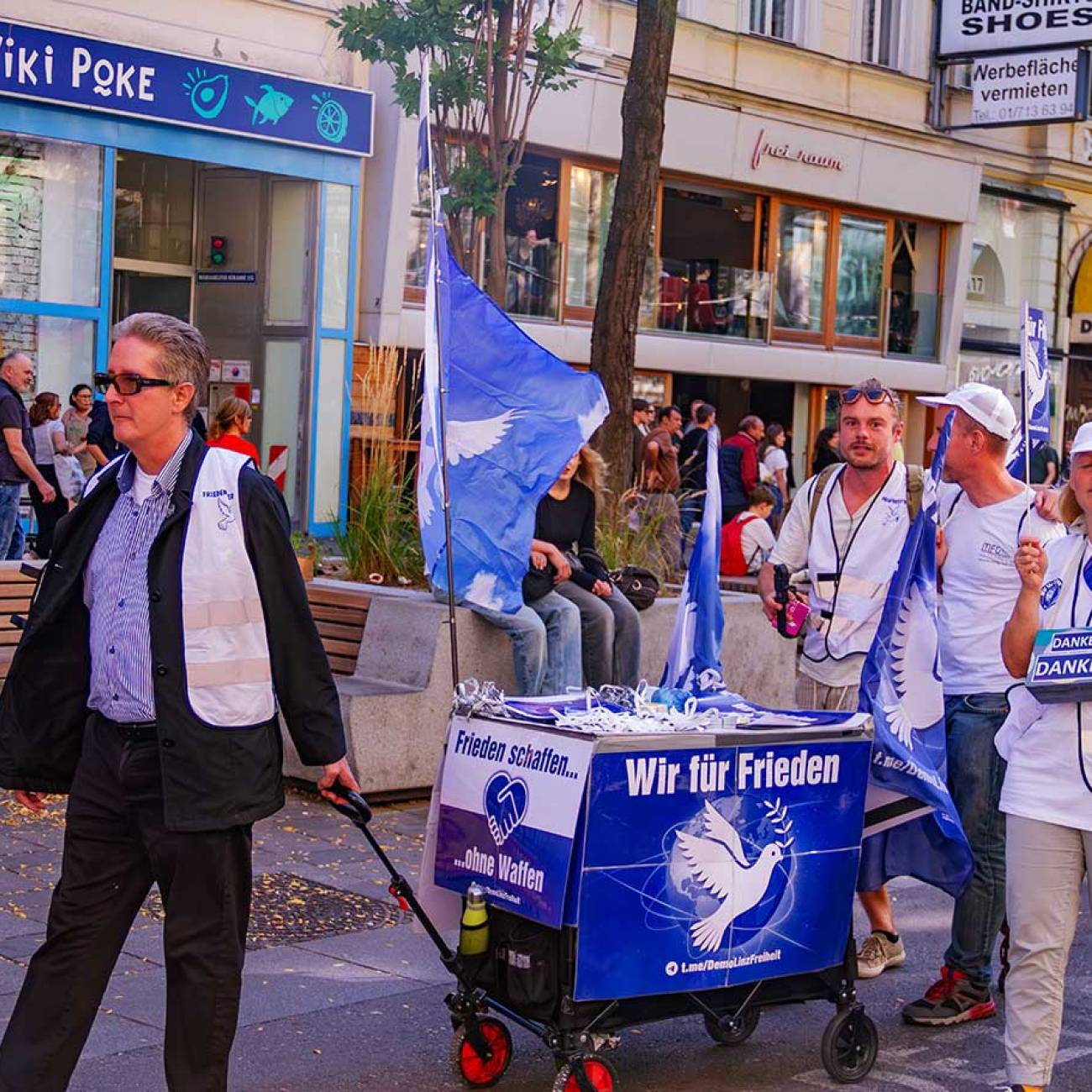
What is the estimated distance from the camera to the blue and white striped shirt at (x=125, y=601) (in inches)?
170

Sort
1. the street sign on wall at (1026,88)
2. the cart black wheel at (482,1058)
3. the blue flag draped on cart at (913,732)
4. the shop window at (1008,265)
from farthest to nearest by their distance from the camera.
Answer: the shop window at (1008,265) → the street sign on wall at (1026,88) → the blue flag draped on cart at (913,732) → the cart black wheel at (482,1058)

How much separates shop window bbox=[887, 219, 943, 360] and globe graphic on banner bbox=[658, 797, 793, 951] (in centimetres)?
2216

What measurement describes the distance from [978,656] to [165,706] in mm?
2905

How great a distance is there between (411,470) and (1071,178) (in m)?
20.4

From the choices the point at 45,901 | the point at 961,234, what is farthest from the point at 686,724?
the point at 961,234

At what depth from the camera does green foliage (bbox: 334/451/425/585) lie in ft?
33.1

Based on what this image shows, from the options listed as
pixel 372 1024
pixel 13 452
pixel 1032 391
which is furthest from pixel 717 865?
pixel 13 452

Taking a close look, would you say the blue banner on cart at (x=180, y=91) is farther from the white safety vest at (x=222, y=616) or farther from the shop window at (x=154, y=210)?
the white safety vest at (x=222, y=616)

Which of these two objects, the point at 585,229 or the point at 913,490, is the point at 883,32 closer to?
the point at 585,229

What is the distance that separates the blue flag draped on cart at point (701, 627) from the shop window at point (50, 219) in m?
11.5

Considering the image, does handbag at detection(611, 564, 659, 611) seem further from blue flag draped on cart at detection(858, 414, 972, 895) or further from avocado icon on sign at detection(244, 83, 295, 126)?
avocado icon on sign at detection(244, 83, 295, 126)

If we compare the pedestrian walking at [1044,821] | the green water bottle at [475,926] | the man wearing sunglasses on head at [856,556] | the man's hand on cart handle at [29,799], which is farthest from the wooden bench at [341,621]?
the pedestrian walking at [1044,821]

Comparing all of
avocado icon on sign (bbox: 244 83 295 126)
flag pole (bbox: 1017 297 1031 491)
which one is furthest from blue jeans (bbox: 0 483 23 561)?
flag pole (bbox: 1017 297 1031 491)

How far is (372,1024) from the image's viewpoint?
5.84 metres
